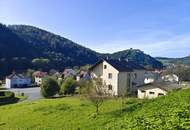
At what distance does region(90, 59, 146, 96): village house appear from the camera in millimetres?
52625

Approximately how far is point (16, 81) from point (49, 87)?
169ft

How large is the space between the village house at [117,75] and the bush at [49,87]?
789cm

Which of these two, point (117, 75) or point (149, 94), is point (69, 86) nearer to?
point (117, 75)

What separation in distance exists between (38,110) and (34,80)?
8320 centimetres

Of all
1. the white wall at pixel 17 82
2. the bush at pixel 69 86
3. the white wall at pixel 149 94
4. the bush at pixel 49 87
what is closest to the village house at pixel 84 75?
the bush at pixel 69 86

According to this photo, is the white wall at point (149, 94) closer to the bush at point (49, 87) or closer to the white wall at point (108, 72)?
the white wall at point (108, 72)

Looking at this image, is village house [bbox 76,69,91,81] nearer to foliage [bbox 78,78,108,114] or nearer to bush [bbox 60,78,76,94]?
bush [bbox 60,78,76,94]

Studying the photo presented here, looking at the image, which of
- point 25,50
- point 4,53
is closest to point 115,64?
point 4,53

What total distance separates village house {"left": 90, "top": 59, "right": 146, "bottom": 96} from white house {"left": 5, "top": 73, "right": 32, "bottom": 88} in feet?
179

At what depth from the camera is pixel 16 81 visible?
346 feet

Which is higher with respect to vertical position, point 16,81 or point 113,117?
point 16,81

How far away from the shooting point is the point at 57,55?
174m

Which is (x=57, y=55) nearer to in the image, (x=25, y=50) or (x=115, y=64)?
(x=25, y=50)

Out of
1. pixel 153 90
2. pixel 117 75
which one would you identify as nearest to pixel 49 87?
pixel 117 75
